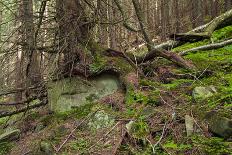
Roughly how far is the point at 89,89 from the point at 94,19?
50.3 inches

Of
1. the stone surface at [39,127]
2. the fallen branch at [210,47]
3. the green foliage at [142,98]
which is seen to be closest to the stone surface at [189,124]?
the green foliage at [142,98]

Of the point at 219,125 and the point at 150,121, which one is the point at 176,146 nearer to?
the point at 219,125

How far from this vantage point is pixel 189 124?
463 centimetres

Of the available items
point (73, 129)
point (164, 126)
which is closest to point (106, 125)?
point (73, 129)

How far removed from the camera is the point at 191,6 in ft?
63.2

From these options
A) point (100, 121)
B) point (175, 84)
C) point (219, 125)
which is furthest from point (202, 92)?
point (100, 121)

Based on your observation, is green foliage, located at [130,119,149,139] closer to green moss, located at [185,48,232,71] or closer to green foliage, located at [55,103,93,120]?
green foliage, located at [55,103,93,120]

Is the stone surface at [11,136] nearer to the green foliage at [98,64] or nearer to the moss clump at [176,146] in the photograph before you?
the green foliage at [98,64]

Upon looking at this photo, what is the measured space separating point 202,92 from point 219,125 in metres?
1.14

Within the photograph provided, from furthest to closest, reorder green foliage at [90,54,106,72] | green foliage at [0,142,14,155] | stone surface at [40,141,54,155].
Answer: green foliage at [90,54,106,72] → green foliage at [0,142,14,155] → stone surface at [40,141,54,155]

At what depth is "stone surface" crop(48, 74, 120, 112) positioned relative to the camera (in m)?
6.42

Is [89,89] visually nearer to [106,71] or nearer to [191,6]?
[106,71]

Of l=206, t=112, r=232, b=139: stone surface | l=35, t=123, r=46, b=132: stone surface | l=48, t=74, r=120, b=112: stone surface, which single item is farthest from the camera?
l=48, t=74, r=120, b=112: stone surface

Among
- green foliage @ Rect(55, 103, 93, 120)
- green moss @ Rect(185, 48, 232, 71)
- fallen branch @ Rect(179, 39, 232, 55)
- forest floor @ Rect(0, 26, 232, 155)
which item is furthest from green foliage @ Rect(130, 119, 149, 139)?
fallen branch @ Rect(179, 39, 232, 55)
